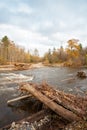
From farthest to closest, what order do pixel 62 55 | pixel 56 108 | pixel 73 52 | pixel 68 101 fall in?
pixel 62 55, pixel 73 52, pixel 68 101, pixel 56 108

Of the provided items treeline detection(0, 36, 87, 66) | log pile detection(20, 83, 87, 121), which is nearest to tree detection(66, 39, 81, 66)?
treeline detection(0, 36, 87, 66)

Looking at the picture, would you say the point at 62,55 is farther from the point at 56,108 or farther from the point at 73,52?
the point at 56,108

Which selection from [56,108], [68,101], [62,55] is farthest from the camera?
[62,55]

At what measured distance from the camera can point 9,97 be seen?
42.2 ft

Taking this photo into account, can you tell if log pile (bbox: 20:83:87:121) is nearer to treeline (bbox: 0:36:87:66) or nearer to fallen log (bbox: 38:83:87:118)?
fallen log (bbox: 38:83:87:118)

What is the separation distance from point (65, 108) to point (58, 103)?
48 centimetres

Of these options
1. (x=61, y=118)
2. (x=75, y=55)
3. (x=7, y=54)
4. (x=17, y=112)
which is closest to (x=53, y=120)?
(x=61, y=118)

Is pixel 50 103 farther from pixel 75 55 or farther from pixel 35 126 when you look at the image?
pixel 75 55

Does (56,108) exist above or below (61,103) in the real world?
below

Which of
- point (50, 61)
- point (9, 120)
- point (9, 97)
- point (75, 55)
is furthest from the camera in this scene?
point (50, 61)

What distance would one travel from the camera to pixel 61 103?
8.24m

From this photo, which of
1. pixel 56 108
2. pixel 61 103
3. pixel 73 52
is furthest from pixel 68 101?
pixel 73 52

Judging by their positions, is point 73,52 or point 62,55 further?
point 62,55

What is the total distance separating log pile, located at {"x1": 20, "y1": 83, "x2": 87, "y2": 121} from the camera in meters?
7.49
